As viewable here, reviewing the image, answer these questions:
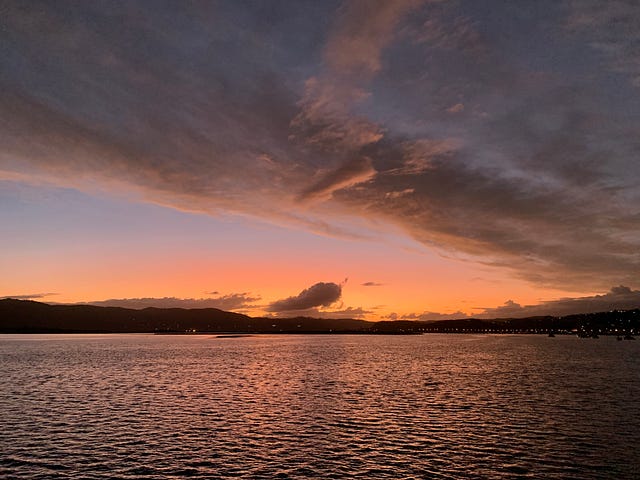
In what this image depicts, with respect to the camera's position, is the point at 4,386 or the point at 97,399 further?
the point at 4,386

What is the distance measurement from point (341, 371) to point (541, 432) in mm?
77034

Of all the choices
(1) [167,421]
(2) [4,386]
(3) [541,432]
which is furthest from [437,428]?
(2) [4,386]

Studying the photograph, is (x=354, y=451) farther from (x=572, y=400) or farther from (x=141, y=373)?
(x=141, y=373)

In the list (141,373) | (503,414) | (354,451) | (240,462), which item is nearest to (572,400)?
(503,414)

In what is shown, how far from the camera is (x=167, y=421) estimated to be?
196ft

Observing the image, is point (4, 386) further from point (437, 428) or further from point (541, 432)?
point (541, 432)

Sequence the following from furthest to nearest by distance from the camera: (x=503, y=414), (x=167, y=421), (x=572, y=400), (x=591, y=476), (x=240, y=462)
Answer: (x=572, y=400)
(x=503, y=414)
(x=167, y=421)
(x=240, y=462)
(x=591, y=476)

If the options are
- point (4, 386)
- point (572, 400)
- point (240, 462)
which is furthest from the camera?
point (4, 386)

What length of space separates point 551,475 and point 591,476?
3.08 metres

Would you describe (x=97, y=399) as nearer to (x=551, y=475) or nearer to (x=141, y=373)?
(x=141, y=373)

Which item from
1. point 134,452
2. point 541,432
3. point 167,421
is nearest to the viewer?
point 134,452

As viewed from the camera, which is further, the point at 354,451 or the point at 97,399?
the point at 97,399

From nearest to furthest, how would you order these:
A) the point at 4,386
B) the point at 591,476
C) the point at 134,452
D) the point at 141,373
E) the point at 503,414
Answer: the point at 591,476 < the point at 134,452 < the point at 503,414 < the point at 4,386 < the point at 141,373

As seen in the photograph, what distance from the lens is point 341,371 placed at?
127 metres
